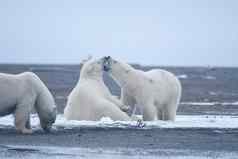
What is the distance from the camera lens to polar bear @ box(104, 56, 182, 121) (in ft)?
58.0

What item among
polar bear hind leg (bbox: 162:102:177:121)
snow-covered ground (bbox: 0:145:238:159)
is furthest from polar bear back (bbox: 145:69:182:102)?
snow-covered ground (bbox: 0:145:238:159)

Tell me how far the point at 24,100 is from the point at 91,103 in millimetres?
2528

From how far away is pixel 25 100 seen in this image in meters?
15.0

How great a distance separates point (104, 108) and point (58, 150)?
4.98 meters

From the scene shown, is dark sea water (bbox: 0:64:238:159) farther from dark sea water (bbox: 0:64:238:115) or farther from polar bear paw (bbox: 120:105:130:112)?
dark sea water (bbox: 0:64:238:115)

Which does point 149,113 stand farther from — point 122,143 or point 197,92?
point 197,92

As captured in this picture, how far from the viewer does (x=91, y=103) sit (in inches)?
680

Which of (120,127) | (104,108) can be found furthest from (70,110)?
(120,127)

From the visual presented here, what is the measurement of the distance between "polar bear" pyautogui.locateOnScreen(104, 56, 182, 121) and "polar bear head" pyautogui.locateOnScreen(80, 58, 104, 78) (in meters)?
0.16

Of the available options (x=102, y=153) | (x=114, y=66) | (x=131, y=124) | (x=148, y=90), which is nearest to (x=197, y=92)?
(x=114, y=66)

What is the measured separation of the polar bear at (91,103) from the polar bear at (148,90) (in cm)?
44

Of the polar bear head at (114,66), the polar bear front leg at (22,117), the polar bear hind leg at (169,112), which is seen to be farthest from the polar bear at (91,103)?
the polar bear front leg at (22,117)

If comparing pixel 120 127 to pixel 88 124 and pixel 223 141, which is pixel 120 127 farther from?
pixel 223 141

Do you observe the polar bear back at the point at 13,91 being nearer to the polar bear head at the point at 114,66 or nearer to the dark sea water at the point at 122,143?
the dark sea water at the point at 122,143
